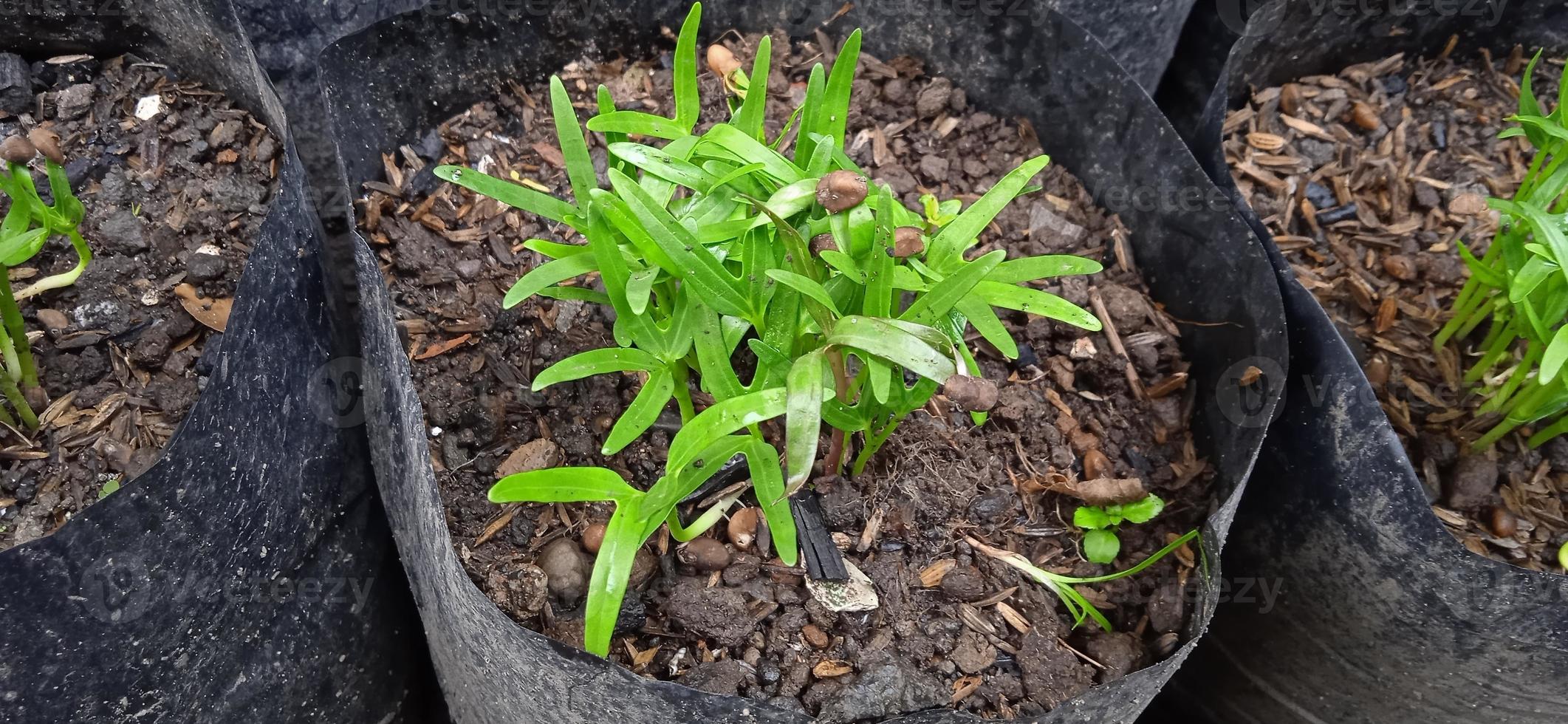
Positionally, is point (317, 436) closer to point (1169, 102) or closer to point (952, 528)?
point (952, 528)

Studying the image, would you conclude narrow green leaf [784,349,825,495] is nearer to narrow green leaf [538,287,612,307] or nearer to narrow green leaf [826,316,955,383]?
narrow green leaf [826,316,955,383]

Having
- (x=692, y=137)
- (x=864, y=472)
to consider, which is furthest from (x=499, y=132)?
(x=864, y=472)

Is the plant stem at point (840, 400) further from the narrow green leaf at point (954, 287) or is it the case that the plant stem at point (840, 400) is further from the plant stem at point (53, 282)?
the plant stem at point (53, 282)

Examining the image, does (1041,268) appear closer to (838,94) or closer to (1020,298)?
(1020,298)

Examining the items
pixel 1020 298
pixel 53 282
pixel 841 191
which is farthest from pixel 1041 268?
pixel 53 282

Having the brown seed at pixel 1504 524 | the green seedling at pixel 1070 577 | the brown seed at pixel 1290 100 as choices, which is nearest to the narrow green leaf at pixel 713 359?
the green seedling at pixel 1070 577

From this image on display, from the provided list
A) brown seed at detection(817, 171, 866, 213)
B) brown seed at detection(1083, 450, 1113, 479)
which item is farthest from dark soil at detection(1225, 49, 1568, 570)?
brown seed at detection(817, 171, 866, 213)
